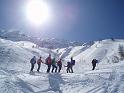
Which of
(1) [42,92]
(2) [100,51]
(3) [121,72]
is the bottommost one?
(1) [42,92]

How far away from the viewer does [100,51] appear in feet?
576

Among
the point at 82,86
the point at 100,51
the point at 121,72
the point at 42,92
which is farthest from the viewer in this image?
the point at 100,51

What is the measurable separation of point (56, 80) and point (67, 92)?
3860 mm

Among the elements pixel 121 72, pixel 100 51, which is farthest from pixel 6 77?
pixel 100 51

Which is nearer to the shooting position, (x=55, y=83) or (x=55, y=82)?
(x=55, y=83)

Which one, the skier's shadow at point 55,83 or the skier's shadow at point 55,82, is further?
the skier's shadow at point 55,82

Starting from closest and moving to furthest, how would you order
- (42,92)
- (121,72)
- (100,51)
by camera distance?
1. (42,92)
2. (121,72)
3. (100,51)

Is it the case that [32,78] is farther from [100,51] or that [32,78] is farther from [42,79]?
[100,51]

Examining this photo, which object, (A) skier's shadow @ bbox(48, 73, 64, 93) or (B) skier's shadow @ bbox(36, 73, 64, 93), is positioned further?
(A) skier's shadow @ bbox(48, 73, 64, 93)

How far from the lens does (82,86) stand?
947 inches

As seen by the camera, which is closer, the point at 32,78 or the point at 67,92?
the point at 67,92

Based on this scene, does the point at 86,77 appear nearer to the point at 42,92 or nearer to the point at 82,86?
the point at 82,86

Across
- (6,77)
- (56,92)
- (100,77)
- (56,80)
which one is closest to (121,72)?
(100,77)

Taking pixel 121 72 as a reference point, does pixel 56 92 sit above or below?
below
